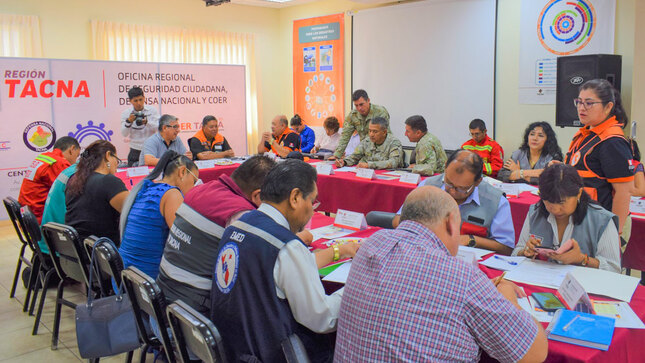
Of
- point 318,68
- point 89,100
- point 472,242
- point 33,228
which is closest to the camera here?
point 472,242

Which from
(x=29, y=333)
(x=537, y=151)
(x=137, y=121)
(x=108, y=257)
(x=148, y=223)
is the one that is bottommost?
(x=29, y=333)

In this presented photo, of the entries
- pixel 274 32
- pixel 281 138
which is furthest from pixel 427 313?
pixel 274 32

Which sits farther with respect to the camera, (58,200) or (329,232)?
(58,200)

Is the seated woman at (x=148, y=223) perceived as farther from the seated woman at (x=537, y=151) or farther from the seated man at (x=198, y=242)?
the seated woman at (x=537, y=151)

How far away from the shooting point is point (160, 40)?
8.17 meters

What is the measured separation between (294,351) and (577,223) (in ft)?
4.65

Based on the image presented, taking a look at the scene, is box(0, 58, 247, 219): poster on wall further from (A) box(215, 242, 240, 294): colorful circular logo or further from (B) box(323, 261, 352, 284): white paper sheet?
(A) box(215, 242, 240, 294): colorful circular logo

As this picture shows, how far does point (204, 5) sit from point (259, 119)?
2.05 meters

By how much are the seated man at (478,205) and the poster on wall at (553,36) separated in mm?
3830

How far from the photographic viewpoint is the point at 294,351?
1.63 meters

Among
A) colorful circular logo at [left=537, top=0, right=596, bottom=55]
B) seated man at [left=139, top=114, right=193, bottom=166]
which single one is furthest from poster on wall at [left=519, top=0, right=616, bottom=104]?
seated man at [left=139, top=114, right=193, bottom=166]

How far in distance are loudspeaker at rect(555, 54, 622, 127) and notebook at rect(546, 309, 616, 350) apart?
426 centimetres

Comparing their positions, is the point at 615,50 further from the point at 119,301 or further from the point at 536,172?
the point at 119,301

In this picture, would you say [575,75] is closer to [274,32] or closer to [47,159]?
[47,159]
